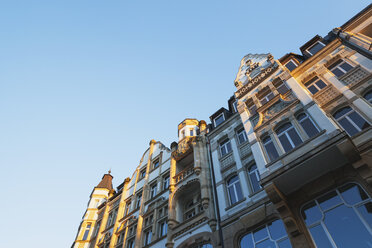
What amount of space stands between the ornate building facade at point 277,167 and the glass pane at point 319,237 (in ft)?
0.13

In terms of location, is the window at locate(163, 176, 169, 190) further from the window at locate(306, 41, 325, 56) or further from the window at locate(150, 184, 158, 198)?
the window at locate(306, 41, 325, 56)

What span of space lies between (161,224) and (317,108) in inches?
522

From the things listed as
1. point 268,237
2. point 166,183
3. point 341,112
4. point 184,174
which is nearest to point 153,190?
point 166,183

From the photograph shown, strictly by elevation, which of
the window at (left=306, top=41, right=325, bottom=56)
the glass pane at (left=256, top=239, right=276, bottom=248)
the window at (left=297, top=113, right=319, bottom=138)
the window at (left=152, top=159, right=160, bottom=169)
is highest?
the window at (left=306, top=41, right=325, bottom=56)

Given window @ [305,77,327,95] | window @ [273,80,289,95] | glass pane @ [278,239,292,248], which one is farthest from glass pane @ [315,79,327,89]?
glass pane @ [278,239,292,248]

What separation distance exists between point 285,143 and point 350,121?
10.1 feet

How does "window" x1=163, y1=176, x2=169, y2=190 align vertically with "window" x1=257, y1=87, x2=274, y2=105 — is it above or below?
below

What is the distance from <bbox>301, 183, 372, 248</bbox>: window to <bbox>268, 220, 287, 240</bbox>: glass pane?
1.14m

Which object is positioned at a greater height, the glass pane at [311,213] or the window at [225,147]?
the window at [225,147]

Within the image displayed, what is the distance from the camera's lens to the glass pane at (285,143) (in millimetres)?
12264

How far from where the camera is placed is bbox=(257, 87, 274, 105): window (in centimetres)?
1639

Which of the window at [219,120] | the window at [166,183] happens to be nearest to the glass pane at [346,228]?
the window at [219,120]

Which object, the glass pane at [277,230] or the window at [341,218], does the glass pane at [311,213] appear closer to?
the window at [341,218]

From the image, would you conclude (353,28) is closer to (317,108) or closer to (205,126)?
(317,108)
